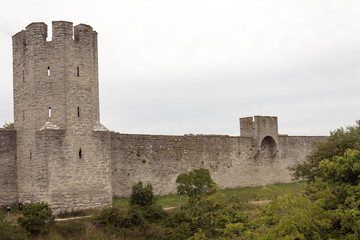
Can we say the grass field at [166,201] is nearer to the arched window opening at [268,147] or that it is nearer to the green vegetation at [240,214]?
the green vegetation at [240,214]

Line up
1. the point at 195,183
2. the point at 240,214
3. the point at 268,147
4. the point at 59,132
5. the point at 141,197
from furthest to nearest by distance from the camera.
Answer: the point at 268,147 → the point at 59,132 → the point at 195,183 → the point at 141,197 → the point at 240,214

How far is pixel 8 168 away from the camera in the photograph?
72.4 ft

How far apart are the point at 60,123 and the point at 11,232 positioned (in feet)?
21.6

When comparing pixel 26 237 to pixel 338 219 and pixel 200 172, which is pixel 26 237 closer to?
pixel 200 172

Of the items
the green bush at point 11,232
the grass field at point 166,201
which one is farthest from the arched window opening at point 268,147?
the green bush at point 11,232

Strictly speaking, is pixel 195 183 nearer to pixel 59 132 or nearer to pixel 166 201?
pixel 166 201

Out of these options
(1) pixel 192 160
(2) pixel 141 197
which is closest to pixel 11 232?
(2) pixel 141 197

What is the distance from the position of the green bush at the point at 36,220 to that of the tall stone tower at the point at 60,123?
7.42 feet

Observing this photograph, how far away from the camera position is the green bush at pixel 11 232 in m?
15.6

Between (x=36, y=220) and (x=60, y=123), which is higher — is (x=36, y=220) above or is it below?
below

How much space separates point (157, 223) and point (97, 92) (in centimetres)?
785

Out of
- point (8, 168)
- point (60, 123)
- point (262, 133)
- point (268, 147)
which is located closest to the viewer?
point (60, 123)

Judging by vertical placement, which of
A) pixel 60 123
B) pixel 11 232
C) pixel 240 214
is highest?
pixel 60 123

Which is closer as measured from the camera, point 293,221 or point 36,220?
point 293,221
